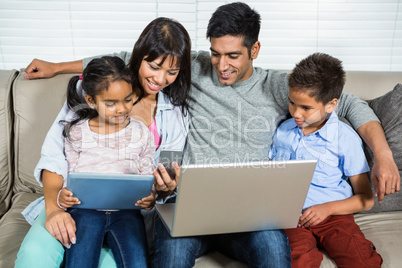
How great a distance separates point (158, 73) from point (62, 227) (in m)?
0.62

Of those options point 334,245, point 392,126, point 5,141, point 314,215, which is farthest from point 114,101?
point 392,126

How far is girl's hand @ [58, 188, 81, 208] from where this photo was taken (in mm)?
1252

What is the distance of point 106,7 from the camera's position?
85.9 inches

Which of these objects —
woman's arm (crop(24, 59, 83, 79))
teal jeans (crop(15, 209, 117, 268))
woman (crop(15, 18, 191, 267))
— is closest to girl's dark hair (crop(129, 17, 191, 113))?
woman (crop(15, 18, 191, 267))

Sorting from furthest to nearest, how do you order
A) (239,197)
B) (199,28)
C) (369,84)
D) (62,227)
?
(199,28), (369,84), (62,227), (239,197)

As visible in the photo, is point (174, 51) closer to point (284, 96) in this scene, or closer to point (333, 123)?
point (284, 96)

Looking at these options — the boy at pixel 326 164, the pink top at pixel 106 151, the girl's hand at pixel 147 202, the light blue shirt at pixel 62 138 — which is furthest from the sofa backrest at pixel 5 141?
the boy at pixel 326 164

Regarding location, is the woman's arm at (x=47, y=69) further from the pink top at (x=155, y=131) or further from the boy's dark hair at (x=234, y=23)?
the boy's dark hair at (x=234, y=23)

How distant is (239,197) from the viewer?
112cm

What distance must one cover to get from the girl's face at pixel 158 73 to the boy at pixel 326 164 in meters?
0.43

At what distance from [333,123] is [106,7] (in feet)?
4.50

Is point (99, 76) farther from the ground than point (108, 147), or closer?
farther from the ground

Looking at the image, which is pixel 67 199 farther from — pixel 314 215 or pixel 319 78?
pixel 319 78

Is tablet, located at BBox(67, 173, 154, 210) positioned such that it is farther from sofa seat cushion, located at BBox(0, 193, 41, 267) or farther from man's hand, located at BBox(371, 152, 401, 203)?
man's hand, located at BBox(371, 152, 401, 203)
